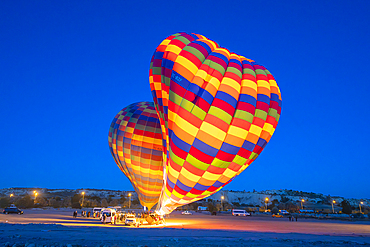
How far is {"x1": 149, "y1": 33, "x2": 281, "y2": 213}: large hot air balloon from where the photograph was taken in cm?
1398

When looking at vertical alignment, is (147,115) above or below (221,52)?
below

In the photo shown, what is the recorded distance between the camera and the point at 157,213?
18.6m

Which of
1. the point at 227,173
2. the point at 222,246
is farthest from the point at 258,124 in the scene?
the point at 222,246

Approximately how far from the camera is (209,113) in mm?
13922

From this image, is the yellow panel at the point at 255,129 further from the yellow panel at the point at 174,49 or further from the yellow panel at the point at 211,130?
the yellow panel at the point at 174,49

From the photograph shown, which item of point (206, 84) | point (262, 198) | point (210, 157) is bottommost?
point (262, 198)

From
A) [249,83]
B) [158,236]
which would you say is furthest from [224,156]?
[158,236]

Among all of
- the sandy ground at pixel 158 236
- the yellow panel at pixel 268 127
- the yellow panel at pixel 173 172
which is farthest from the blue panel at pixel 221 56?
the sandy ground at pixel 158 236

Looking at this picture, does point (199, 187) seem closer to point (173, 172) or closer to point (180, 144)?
point (173, 172)

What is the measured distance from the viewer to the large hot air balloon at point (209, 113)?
45.9 ft

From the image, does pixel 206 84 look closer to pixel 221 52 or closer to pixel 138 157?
pixel 221 52

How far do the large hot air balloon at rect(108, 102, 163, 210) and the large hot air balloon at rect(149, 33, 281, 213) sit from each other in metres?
4.68

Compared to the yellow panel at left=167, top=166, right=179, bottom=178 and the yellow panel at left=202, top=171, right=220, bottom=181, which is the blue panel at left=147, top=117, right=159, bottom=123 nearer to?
the yellow panel at left=167, top=166, right=179, bottom=178

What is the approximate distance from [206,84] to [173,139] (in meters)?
3.51
